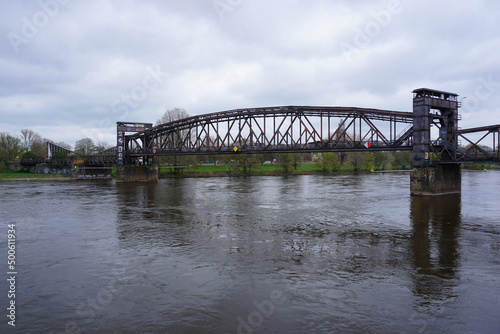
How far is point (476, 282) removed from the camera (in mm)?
12438

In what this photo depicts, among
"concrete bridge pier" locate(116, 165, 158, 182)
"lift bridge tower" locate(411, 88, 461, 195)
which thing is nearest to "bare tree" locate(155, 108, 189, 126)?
"concrete bridge pier" locate(116, 165, 158, 182)

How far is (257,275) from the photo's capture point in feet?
43.3

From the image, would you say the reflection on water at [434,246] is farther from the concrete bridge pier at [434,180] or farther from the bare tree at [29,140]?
the bare tree at [29,140]

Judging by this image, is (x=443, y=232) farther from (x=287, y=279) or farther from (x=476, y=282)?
(x=287, y=279)

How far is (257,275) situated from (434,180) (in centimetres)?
3456

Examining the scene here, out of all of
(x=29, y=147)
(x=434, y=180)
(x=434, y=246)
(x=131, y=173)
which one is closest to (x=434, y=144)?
(x=434, y=180)

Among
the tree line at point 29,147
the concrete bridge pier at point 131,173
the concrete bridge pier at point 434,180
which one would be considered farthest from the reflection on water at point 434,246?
the tree line at point 29,147

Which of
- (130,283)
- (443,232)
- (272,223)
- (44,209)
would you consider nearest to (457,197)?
(443,232)

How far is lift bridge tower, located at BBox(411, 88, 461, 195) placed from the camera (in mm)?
39812

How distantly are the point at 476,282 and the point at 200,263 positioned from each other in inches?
418

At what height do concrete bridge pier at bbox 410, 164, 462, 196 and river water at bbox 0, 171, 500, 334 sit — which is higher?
Answer: concrete bridge pier at bbox 410, 164, 462, 196

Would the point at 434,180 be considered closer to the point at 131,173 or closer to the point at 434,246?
the point at 434,246

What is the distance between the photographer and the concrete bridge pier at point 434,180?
1582 inches

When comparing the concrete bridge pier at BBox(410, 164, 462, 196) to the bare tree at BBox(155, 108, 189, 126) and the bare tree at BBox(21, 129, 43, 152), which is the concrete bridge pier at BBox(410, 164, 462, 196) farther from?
the bare tree at BBox(21, 129, 43, 152)
